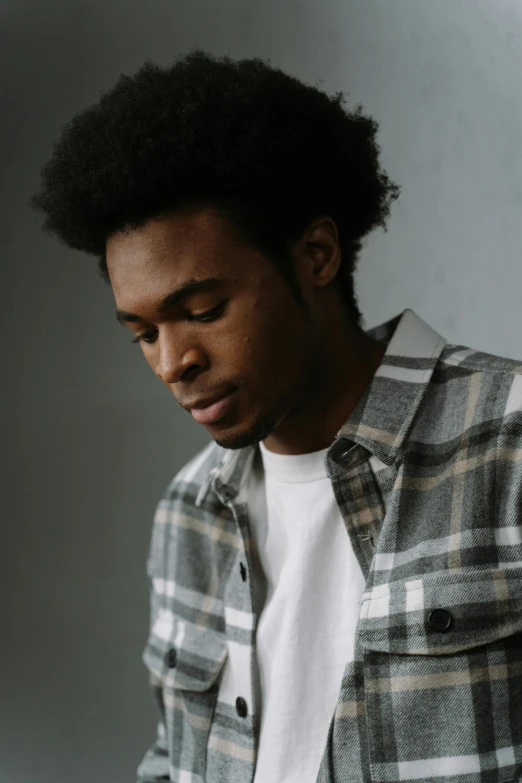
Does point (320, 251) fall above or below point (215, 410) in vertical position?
above

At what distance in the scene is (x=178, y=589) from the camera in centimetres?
120

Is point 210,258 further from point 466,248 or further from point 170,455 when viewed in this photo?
point 170,455

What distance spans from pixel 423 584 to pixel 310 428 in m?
0.24

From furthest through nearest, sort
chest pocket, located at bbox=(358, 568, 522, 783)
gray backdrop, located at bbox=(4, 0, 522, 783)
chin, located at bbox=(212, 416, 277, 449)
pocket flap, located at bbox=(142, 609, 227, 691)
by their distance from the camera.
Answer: gray backdrop, located at bbox=(4, 0, 522, 783) < pocket flap, located at bbox=(142, 609, 227, 691) < chin, located at bbox=(212, 416, 277, 449) < chest pocket, located at bbox=(358, 568, 522, 783)

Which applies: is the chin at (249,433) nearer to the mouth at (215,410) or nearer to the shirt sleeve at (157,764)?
the mouth at (215,410)

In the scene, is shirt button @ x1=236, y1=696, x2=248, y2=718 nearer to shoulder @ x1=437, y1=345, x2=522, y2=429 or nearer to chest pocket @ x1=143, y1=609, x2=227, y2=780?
chest pocket @ x1=143, y1=609, x2=227, y2=780

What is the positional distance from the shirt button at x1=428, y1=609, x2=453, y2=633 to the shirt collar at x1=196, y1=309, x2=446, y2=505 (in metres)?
0.17

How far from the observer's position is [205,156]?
93 cm

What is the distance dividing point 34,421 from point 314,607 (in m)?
0.66

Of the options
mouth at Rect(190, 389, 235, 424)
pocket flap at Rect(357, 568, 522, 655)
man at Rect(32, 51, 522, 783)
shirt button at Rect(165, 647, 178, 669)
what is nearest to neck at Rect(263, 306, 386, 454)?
man at Rect(32, 51, 522, 783)

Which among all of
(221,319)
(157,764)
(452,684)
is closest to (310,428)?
(221,319)

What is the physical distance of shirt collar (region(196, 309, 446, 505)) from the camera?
97 centimetres

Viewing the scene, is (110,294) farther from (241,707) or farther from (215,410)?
(241,707)

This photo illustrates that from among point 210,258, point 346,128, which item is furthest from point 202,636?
point 346,128
